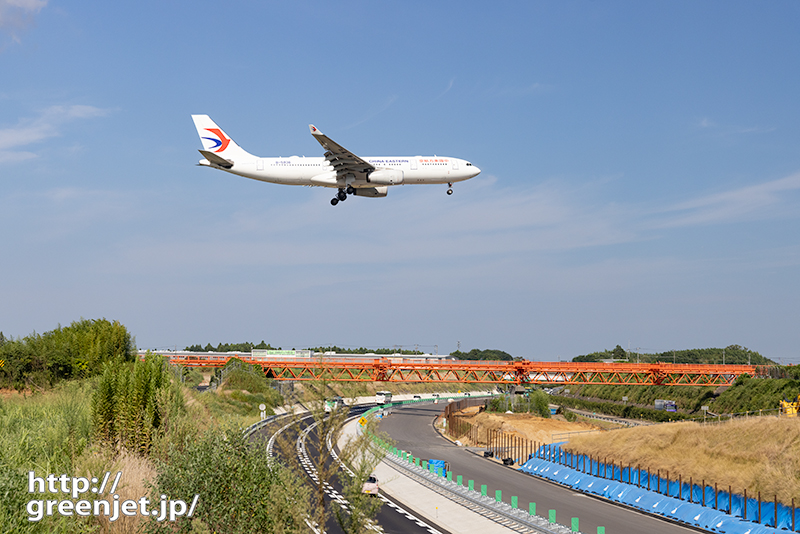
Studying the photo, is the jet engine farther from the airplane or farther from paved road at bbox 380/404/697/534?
paved road at bbox 380/404/697/534

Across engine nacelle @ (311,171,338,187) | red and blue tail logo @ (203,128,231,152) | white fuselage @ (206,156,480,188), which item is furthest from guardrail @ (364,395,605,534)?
red and blue tail logo @ (203,128,231,152)

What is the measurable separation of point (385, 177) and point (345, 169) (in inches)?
A: 135

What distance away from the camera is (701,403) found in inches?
5305

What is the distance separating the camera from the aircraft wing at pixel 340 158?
58.0 metres

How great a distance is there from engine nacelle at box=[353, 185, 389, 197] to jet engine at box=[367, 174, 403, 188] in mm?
1162

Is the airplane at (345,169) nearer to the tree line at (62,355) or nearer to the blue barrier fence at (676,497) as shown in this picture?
the tree line at (62,355)

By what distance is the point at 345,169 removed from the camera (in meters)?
60.1

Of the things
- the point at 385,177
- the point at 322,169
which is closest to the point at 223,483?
the point at 385,177

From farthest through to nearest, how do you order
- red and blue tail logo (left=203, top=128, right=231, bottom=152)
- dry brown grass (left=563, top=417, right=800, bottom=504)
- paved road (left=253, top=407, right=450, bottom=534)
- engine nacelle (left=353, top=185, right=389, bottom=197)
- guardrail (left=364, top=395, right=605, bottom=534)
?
1. red and blue tail logo (left=203, top=128, right=231, bottom=152)
2. engine nacelle (left=353, top=185, right=389, bottom=197)
3. dry brown grass (left=563, top=417, right=800, bottom=504)
4. paved road (left=253, top=407, right=450, bottom=534)
5. guardrail (left=364, top=395, right=605, bottom=534)

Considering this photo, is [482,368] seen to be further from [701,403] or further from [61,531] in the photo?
[61,531]

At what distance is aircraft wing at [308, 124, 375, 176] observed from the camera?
190 feet

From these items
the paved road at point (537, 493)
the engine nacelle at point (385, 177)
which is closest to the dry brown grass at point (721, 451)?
the paved road at point (537, 493)

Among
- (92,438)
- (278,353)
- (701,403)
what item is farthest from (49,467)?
(701,403)

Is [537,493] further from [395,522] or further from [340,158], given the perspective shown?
[340,158]
